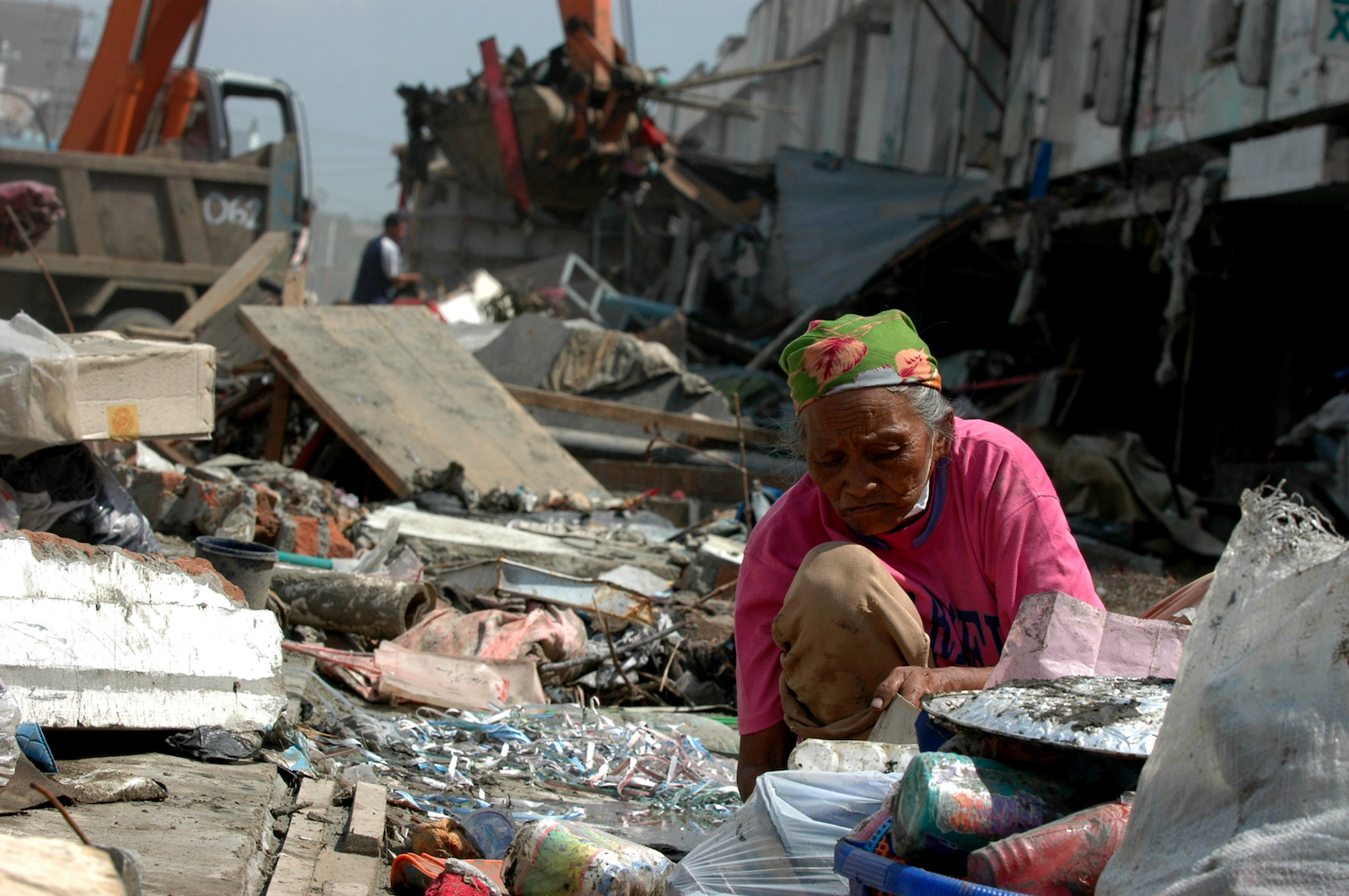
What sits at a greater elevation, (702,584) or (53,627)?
(53,627)

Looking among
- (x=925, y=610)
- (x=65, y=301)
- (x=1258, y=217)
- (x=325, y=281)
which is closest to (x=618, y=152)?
(x=65, y=301)

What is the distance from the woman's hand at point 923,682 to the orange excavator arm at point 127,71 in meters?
9.47

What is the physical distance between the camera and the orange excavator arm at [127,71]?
9547mm

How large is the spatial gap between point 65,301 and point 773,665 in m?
8.23

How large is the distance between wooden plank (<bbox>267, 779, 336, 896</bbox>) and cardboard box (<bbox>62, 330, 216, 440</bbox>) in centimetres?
119

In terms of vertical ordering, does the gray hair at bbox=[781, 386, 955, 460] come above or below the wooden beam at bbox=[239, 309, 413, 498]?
above

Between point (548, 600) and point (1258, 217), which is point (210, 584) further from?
point (1258, 217)

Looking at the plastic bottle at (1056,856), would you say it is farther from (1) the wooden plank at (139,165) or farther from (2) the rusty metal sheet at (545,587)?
(1) the wooden plank at (139,165)

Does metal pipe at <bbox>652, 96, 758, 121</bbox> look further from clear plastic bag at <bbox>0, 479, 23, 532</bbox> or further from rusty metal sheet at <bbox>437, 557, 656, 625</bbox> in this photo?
clear plastic bag at <bbox>0, 479, 23, 532</bbox>

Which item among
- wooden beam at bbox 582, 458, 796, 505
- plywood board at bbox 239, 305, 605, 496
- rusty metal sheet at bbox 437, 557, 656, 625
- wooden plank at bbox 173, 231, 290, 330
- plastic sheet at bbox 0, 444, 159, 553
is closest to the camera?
plastic sheet at bbox 0, 444, 159, 553

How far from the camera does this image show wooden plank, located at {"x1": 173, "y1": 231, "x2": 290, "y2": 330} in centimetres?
790

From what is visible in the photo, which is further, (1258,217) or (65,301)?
(65,301)

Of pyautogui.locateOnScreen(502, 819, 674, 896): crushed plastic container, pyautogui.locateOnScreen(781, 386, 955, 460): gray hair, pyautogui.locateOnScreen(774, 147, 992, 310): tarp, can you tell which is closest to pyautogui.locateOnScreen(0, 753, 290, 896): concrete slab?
pyautogui.locateOnScreen(502, 819, 674, 896): crushed plastic container

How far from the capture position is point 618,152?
13672 mm
